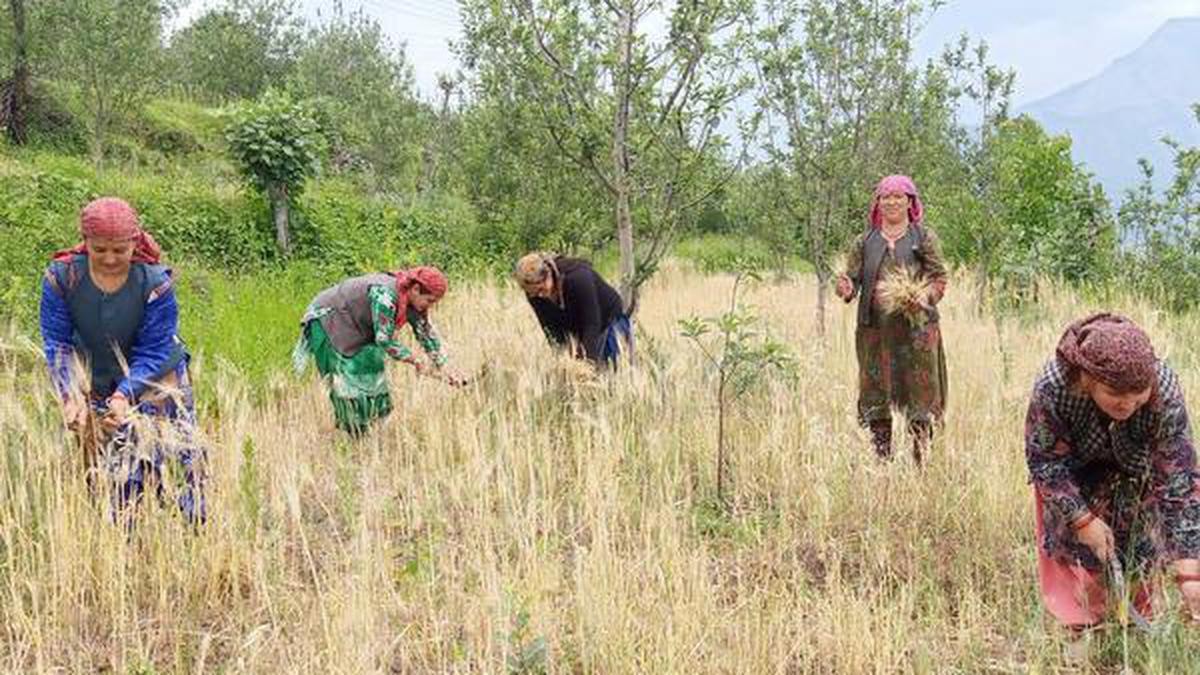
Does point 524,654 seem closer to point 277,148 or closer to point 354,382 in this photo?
point 354,382

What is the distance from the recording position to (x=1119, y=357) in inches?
87.0

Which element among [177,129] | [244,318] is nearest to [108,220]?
[244,318]

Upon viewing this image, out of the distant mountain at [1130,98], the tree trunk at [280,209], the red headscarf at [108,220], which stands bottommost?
the red headscarf at [108,220]

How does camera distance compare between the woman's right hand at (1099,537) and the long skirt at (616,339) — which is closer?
the woman's right hand at (1099,537)

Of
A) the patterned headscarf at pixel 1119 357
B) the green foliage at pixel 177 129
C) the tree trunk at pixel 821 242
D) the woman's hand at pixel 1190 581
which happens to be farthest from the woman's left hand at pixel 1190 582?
the green foliage at pixel 177 129

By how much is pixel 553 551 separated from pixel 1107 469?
1.85 metres

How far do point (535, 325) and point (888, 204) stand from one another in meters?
4.01

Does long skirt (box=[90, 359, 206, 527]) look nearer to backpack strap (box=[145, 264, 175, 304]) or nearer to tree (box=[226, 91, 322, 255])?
backpack strap (box=[145, 264, 175, 304])

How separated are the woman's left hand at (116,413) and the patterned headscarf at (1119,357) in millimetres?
2907

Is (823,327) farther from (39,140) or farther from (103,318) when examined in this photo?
(39,140)

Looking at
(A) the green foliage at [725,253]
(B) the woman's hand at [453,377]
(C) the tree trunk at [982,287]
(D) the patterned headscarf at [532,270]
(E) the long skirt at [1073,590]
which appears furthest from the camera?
(A) the green foliage at [725,253]

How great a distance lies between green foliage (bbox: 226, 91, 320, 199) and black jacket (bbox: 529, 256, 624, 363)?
23.8 ft

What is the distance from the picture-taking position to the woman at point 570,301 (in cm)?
486

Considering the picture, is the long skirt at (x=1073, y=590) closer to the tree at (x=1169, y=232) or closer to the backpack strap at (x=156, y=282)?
the backpack strap at (x=156, y=282)
